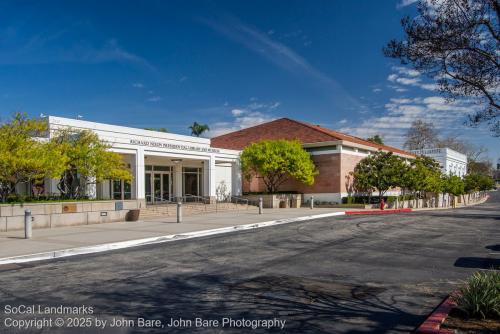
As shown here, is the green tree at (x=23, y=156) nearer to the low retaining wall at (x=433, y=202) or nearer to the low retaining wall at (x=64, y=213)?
the low retaining wall at (x=64, y=213)

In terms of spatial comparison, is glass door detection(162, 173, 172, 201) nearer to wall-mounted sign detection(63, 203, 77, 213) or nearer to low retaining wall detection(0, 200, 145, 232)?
low retaining wall detection(0, 200, 145, 232)

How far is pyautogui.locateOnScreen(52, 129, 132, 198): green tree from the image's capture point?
1959 cm

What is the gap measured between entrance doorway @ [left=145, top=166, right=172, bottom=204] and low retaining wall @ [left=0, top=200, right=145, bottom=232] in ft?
35.0

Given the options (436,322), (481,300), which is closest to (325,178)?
(481,300)

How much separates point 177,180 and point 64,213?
54.4 feet

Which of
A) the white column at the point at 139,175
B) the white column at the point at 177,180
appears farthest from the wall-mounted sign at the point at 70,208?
the white column at the point at 177,180

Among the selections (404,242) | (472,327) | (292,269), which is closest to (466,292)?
(472,327)

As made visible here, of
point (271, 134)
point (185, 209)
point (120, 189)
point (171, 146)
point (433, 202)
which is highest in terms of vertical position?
point (271, 134)

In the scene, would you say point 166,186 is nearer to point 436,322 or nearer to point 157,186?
point 157,186

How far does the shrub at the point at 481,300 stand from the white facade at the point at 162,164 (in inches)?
784

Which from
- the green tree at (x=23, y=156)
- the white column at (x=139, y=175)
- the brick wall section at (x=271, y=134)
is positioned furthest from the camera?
the brick wall section at (x=271, y=134)

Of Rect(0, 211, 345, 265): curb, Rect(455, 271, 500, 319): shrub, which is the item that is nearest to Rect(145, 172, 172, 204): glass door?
Rect(0, 211, 345, 265): curb

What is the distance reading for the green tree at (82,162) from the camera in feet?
64.3

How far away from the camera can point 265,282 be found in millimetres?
7574
